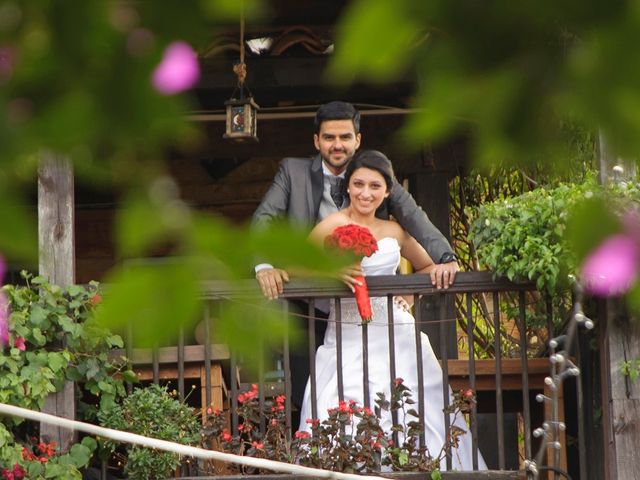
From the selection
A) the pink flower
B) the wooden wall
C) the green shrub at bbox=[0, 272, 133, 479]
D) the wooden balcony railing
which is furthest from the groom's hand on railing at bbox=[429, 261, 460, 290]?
the wooden wall

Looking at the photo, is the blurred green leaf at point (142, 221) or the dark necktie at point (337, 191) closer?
the blurred green leaf at point (142, 221)

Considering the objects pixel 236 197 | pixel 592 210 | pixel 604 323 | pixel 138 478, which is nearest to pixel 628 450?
pixel 604 323

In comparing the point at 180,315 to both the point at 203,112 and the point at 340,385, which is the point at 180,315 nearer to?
the point at 340,385

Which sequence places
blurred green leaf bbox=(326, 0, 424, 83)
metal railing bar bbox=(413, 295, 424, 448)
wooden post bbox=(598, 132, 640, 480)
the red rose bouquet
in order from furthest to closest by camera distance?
metal railing bar bbox=(413, 295, 424, 448) < wooden post bbox=(598, 132, 640, 480) < the red rose bouquet < blurred green leaf bbox=(326, 0, 424, 83)

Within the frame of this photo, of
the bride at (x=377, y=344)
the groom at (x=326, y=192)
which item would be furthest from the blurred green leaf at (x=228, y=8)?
the groom at (x=326, y=192)

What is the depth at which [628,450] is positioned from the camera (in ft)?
17.8

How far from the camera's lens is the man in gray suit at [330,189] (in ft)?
19.6

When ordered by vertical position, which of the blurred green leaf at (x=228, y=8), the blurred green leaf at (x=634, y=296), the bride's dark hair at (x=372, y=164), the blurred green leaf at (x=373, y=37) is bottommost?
the blurred green leaf at (x=634, y=296)

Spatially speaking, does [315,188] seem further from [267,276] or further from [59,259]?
[267,276]

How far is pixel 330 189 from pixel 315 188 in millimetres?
73

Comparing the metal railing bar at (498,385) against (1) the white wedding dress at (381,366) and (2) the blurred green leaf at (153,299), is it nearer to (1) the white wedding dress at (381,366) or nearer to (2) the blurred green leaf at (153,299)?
(1) the white wedding dress at (381,366)

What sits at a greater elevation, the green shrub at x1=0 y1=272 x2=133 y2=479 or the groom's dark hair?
the groom's dark hair

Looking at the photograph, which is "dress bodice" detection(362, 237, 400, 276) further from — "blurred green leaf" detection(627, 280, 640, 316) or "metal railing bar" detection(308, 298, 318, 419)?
"blurred green leaf" detection(627, 280, 640, 316)

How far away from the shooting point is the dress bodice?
5.90m
